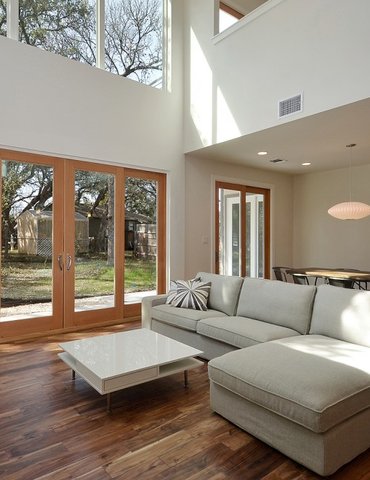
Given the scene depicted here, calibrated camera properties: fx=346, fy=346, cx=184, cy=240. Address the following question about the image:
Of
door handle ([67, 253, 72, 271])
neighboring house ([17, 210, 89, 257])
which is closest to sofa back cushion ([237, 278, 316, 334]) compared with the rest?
door handle ([67, 253, 72, 271])

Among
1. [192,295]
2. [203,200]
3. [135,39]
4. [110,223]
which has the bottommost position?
[192,295]

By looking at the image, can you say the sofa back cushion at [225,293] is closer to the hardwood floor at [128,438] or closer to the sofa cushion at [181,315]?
the sofa cushion at [181,315]

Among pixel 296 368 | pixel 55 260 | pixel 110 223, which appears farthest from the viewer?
pixel 110 223

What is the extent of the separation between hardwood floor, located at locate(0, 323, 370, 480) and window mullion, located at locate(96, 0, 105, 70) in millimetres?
4212

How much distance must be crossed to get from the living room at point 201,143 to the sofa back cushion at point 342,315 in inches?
35.3

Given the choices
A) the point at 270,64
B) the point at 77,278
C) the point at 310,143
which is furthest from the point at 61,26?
the point at 310,143

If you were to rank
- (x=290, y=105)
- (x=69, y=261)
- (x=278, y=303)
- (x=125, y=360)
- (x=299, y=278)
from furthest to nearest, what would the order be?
(x=299, y=278)
(x=69, y=261)
(x=290, y=105)
(x=278, y=303)
(x=125, y=360)

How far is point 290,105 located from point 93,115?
2596 mm

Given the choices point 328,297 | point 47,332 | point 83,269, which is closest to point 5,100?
point 83,269

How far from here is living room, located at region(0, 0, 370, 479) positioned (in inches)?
86.7

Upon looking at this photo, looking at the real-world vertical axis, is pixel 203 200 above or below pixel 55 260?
above

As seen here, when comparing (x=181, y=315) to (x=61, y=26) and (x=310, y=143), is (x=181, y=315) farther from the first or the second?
(x=61, y=26)

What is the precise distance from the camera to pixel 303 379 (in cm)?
194

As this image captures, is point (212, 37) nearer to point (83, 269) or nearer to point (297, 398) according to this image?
point (83, 269)
